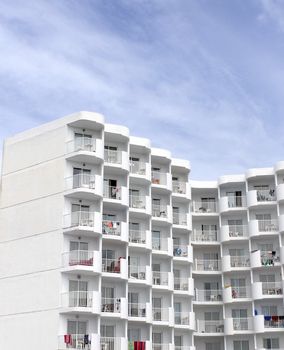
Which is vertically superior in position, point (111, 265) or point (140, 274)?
point (111, 265)

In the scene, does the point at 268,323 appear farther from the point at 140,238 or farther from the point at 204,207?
the point at 140,238

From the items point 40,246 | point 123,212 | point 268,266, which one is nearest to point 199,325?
point 268,266

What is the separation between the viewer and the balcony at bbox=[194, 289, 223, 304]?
225ft

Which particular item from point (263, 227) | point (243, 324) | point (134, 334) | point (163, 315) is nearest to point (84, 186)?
point (134, 334)

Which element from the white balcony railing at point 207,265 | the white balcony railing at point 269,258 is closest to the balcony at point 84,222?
the white balcony railing at point 207,265

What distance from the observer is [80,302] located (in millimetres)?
53438

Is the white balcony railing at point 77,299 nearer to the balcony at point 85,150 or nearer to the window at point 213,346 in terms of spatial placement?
the balcony at point 85,150

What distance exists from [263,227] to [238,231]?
268 centimetres

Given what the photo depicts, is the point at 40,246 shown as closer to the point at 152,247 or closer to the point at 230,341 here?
the point at 152,247

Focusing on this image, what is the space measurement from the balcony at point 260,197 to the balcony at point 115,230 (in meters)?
16.6

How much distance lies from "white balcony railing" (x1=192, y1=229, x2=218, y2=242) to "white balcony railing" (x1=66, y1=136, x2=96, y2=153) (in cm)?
1824

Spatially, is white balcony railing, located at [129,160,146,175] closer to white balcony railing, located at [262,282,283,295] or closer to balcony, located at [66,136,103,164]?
balcony, located at [66,136,103,164]

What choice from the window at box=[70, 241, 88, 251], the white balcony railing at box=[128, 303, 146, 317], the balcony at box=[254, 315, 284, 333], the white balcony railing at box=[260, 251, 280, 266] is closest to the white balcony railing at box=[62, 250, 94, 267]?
the window at box=[70, 241, 88, 251]

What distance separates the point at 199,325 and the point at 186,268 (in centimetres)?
608
